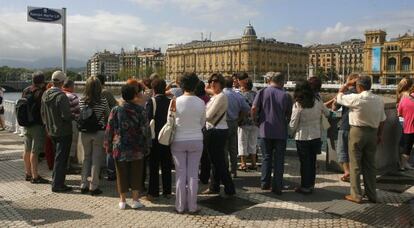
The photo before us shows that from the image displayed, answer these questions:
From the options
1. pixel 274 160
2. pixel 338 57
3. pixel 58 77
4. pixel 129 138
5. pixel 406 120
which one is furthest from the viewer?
pixel 338 57

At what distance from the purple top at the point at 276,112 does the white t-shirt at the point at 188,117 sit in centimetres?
135

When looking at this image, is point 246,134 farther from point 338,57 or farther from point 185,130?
point 338,57

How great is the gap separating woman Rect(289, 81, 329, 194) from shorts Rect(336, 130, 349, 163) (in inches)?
36.5

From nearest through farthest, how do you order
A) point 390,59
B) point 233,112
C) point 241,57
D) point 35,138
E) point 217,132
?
point 217,132
point 35,138
point 233,112
point 390,59
point 241,57

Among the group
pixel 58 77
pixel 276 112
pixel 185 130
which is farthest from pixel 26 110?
pixel 276 112

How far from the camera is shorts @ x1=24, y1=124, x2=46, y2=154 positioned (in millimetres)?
7438

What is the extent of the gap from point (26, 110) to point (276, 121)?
403 cm

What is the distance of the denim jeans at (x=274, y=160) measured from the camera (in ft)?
22.1

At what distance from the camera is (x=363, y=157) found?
252 inches

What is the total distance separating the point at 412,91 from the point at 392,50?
136 meters

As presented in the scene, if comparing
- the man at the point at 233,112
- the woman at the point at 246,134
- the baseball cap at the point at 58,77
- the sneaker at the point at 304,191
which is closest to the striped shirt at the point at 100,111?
the baseball cap at the point at 58,77

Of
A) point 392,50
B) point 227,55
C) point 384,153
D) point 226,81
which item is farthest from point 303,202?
point 227,55

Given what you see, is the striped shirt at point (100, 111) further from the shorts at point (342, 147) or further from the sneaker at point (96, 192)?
the shorts at point (342, 147)

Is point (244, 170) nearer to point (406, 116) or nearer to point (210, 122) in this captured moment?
point (210, 122)
